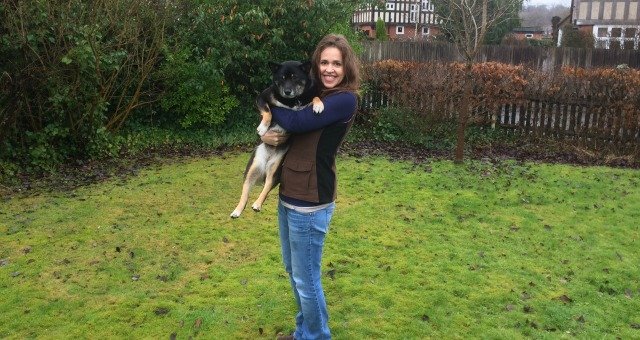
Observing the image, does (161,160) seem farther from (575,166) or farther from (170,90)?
(575,166)

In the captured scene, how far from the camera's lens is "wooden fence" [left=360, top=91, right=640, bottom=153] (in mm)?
10961

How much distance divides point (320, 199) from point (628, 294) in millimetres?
3435

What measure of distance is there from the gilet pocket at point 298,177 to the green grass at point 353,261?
150 centimetres

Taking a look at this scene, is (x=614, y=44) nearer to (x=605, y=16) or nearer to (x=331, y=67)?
(x=605, y=16)

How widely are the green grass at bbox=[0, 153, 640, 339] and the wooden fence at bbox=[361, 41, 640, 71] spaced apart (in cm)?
1610

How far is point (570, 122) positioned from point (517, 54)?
51.5ft

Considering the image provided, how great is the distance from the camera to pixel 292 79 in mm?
3561

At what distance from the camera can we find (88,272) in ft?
17.5

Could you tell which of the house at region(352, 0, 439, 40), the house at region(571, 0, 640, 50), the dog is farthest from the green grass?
the house at region(352, 0, 439, 40)

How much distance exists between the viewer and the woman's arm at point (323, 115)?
3.22 meters

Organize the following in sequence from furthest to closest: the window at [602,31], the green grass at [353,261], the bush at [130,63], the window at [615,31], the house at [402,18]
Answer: the house at [402,18] → the window at [602,31] → the window at [615,31] → the bush at [130,63] → the green grass at [353,261]

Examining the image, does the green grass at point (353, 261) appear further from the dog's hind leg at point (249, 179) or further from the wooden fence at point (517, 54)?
the wooden fence at point (517, 54)

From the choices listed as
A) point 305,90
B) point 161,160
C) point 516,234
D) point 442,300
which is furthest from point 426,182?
point 305,90

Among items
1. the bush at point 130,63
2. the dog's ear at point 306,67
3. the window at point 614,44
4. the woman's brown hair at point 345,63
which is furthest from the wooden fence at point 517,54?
the woman's brown hair at point 345,63
